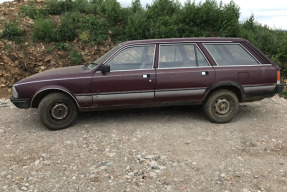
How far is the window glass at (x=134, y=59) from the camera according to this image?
4.93 meters

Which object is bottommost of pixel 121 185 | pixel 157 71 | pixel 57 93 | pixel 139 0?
pixel 121 185

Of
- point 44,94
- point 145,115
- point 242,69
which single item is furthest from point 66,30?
point 242,69

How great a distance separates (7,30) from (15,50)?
896 mm

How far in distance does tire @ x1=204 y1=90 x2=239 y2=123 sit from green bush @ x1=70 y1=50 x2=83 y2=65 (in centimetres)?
477

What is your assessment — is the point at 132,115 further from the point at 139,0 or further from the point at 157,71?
the point at 139,0

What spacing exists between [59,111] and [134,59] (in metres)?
1.79

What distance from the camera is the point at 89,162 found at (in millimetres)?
3814

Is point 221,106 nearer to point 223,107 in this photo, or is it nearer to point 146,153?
Result: point 223,107

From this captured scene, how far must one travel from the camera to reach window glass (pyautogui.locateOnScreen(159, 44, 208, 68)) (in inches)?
199

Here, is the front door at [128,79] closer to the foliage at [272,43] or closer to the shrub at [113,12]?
the shrub at [113,12]

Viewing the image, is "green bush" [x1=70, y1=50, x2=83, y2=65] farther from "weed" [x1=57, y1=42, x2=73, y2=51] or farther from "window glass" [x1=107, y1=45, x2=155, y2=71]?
"window glass" [x1=107, y1=45, x2=155, y2=71]

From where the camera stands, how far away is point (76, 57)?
8312mm

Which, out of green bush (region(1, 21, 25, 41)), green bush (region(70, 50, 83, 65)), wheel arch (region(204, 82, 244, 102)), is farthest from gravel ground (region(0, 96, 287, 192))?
green bush (region(1, 21, 25, 41))

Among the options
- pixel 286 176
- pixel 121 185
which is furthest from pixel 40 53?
pixel 286 176
